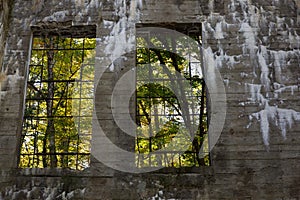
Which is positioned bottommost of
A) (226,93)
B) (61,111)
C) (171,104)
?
Answer: (226,93)

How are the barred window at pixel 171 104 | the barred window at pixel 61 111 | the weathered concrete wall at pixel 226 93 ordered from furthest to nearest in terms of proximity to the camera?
the barred window at pixel 61 111 < the barred window at pixel 171 104 < the weathered concrete wall at pixel 226 93

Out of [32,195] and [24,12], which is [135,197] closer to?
[32,195]

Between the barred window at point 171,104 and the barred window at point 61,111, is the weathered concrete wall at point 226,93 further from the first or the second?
the barred window at point 61,111

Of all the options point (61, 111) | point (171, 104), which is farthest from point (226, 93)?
point (61, 111)

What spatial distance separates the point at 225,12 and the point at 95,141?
3822 millimetres

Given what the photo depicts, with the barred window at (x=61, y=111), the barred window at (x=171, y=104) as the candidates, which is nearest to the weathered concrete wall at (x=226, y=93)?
the barred window at (x=171, y=104)

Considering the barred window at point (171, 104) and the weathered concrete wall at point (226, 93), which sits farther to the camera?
the barred window at point (171, 104)

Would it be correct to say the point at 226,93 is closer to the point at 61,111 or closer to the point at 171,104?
the point at 171,104

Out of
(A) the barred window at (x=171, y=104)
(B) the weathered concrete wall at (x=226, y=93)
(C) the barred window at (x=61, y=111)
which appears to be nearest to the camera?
(B) the weathered concrete wall at (x=226, y=93)

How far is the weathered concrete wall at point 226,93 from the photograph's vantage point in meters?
5.75

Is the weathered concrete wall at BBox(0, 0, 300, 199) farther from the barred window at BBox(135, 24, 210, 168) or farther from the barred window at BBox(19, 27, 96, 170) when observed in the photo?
the barred window at BBox(19, 27, 96, 170)

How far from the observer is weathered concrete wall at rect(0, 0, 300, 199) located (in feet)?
18.9

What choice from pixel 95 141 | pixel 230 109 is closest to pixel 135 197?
pixel 95 141

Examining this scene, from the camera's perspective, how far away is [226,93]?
6.32 meters
